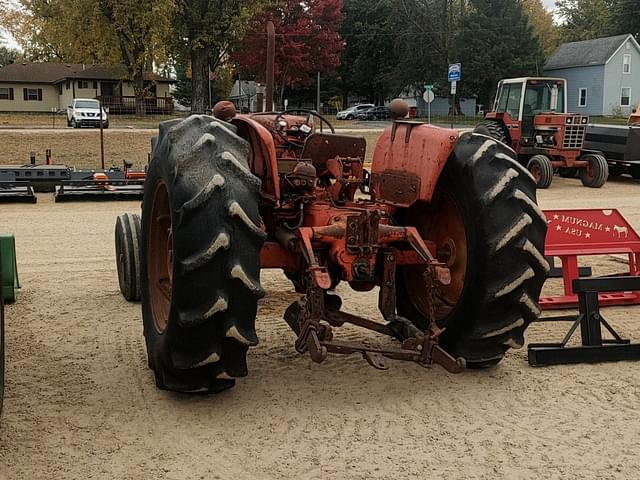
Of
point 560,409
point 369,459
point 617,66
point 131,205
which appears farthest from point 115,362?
point 617,66

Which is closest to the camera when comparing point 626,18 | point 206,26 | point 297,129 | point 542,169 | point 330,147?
point 330,147

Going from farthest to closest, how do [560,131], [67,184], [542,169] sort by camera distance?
1. [560,131]
2. [542,169]
3. [67,184]

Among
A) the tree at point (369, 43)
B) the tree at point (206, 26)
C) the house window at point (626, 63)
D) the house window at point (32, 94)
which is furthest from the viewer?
the house window at point (32, 94)

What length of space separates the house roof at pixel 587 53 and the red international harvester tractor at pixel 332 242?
50.7 metres

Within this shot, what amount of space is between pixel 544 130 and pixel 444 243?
1485 centimetres

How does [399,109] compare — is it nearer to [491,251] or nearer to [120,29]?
[491,251]

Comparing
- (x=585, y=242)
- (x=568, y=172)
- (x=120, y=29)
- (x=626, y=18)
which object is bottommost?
(x=568, y=172)

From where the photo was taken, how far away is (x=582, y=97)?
2157 inches

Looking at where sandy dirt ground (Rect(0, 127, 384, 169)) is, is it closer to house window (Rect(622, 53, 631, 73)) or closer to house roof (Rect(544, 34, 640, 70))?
house roof (Rect(544, 34, 640, 70))

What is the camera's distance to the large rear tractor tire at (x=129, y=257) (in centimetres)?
695

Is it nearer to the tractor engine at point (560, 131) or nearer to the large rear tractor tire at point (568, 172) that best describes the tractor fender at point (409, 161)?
Answer: the tractor engine at point (560, 131)

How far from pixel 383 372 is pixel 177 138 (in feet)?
6.66

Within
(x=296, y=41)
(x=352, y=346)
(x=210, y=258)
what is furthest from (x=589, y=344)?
(x=296, y=41)

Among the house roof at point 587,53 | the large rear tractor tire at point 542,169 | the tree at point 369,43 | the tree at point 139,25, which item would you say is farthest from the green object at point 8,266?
the house roof at point 587,53
